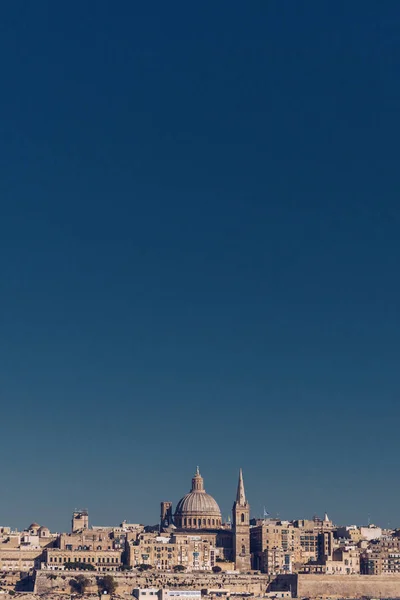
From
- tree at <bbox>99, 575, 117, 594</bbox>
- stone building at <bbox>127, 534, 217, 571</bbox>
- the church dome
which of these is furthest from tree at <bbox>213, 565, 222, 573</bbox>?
the church dome

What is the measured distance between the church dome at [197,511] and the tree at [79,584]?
997 inches

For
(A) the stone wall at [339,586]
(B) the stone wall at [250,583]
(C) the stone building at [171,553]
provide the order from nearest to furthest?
(B) the stone wall at [250,583] < (A) the stone wall at [339,586] < (C) the stone building at [171,553]

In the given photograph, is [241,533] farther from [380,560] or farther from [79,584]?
[79,584]

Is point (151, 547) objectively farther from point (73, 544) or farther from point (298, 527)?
point (298, 527)

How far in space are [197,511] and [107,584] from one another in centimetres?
2762

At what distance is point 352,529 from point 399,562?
33.4 ft

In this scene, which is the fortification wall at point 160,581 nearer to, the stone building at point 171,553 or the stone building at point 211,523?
the stone building at point 171,553

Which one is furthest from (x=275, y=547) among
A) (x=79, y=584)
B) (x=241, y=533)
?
(x=79, y=584)

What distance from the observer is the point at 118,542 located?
105 meters

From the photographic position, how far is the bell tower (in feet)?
339

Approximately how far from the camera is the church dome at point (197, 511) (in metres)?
118

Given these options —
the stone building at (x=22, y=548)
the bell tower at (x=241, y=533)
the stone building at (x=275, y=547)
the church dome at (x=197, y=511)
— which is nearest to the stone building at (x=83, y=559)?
the stone building at (x=22, y=548)

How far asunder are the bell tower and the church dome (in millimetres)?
7490

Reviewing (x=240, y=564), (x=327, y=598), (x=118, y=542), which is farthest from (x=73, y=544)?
(x=327, y=598)
